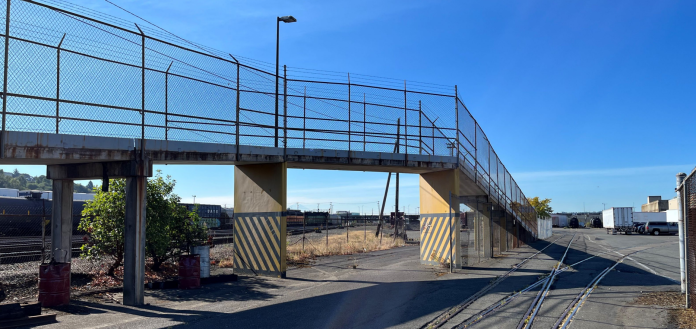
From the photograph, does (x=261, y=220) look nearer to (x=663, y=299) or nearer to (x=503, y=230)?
(x=663, y=299)

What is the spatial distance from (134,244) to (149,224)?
3317mm

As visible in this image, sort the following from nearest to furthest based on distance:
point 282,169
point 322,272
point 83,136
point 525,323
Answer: point 525,323
point 83,136
point 282,169
point 322,272

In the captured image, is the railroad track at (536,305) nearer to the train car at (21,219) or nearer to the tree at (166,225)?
the tree at (166,225)

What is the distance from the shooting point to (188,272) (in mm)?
13000

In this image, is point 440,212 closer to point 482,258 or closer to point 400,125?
point 400,125

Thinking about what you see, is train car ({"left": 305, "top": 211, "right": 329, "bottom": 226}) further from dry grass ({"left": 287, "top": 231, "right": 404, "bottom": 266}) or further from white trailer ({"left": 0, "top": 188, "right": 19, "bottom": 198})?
white trailer ({"left": 0, "top": 188, "right": 19, "bottom": 198})

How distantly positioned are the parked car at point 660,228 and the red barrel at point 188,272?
53.2 m

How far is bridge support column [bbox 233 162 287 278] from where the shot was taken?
15.3 meters

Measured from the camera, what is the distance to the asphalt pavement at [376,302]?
8.84 metres

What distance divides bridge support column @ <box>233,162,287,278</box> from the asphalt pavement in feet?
2.75

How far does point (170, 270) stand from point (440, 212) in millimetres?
9746

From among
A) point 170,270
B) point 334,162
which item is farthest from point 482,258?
point 170,270

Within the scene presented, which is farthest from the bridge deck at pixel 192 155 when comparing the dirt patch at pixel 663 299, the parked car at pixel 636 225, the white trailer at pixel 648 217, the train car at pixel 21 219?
the white trailer at pixel 648 217

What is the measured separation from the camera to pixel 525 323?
339 inches
